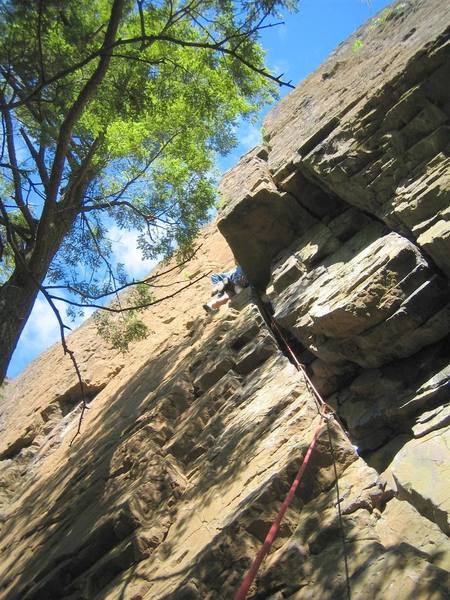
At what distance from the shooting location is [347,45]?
9.13m

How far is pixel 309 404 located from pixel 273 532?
155 cm

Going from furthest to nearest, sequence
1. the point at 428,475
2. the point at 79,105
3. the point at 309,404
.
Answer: the point at 79,105 → the point at 309,404 → the point at 428,475

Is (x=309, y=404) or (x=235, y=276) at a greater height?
(x=235, y=276)

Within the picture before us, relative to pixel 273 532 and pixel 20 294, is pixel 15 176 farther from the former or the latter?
pixel 273 532

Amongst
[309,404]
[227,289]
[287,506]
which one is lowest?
[287,506]

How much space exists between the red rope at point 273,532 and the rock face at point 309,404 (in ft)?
0.38

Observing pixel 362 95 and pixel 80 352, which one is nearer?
pixel 362 95

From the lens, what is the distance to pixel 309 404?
4719mm

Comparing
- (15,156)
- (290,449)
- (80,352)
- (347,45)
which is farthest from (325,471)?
(80,352)

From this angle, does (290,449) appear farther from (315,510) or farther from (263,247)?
(263,247)

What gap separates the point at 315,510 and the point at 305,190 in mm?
4496

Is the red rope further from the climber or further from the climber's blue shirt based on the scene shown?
the climber's blue shirt

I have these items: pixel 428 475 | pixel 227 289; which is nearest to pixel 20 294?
pixel 428 475

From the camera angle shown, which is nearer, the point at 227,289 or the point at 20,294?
the point at 20,294
